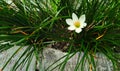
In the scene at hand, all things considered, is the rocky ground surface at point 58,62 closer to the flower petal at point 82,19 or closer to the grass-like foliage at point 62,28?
the grass-like foliage at point 62,28

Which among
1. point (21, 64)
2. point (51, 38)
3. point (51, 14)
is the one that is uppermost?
point (51, 14)

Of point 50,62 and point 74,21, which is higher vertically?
point 74,21

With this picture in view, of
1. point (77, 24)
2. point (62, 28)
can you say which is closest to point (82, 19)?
point (77, 24)

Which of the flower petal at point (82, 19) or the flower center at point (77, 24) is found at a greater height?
the flower petal at point (82, 19)

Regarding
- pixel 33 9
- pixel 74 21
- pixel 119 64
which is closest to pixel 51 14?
pixel 33 9

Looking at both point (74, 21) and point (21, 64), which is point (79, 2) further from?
point (21, 64)

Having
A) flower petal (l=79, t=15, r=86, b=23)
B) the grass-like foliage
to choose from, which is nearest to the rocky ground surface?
the grass-like foliage

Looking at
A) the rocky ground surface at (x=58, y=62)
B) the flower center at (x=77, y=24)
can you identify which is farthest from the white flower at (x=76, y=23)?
the rocky ground surface at (x=58, y=62)

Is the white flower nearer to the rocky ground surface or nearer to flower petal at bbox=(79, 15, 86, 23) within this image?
flower petal at bbox=(79, 15, 86, 23)
